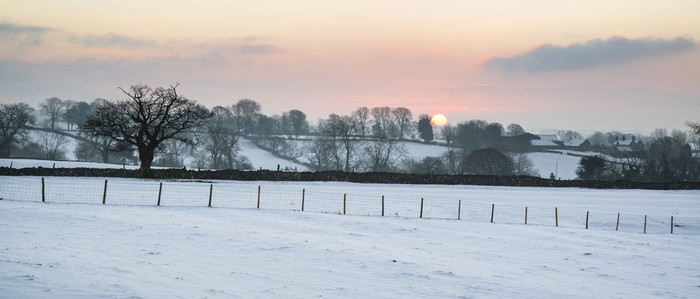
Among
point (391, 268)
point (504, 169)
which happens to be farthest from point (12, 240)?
point (504, 169)

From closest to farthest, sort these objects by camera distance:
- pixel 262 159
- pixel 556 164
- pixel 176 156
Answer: pixel 176 156
pixel 556 164
pixel 262 159

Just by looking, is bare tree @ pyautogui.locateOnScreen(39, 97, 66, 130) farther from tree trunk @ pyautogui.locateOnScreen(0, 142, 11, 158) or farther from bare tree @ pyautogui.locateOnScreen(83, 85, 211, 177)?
bare tree @ pyautogui.locateOnScreen(83, 85, 211, 177)

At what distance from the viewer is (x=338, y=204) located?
3844 centimetres

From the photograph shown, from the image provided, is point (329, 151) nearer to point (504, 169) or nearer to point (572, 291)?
point (504, 169)

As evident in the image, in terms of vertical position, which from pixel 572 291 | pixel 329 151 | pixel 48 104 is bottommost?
pixel 572 291

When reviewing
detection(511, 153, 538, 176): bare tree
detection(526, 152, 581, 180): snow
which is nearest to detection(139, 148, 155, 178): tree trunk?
detection(511, 153, 538, 176): bare tree

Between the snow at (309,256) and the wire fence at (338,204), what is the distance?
491 cm

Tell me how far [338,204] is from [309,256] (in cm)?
2013

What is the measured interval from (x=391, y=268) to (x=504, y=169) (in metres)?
89.0

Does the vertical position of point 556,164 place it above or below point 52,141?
above

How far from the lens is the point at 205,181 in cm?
5138

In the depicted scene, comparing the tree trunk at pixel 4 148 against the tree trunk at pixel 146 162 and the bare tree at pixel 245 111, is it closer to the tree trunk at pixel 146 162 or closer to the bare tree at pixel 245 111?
the tree trunk at pixel 146 162

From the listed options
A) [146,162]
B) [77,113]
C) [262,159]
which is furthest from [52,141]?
[146,162]

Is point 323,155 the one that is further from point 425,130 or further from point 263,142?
point 425,130
